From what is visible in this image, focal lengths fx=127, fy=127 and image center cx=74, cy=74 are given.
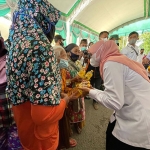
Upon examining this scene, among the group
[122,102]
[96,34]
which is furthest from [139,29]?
[122,102]

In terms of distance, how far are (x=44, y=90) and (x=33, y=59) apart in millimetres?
129

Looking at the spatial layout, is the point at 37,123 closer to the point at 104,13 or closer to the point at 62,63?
the point at 62,63

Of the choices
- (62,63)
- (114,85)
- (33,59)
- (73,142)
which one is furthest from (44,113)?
(73,142)

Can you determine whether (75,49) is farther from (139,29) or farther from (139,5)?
(139,29)

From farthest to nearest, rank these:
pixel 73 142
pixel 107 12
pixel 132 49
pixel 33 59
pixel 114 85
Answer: pixel 107 12, pixel 132 49, pixel 73 142, pixel 114 85, pixel 33 59

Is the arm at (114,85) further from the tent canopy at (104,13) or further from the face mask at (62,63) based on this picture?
the tent canopy at (104,13)

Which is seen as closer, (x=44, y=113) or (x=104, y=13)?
(x=44, y=113)

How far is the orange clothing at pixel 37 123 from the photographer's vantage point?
20.7 inches

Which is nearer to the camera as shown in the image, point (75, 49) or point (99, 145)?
point (99, 145)

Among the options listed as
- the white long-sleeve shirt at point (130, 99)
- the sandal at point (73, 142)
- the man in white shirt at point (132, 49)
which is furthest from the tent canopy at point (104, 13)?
the white long-sleeve shirt at point (130, 99)

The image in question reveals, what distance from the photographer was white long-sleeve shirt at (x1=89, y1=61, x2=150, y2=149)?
0.80 metres

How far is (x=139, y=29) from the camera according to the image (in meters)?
9.53

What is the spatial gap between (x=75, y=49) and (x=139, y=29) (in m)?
9.62

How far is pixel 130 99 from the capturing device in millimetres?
833
